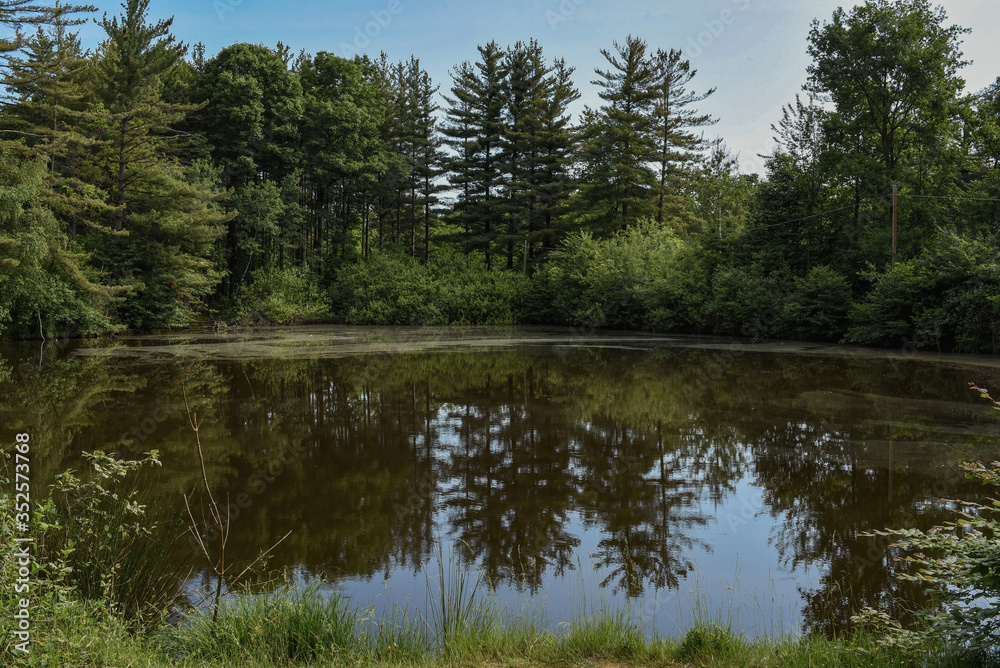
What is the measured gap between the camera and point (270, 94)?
3644cm

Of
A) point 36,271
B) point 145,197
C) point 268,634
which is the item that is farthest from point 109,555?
point 145,197

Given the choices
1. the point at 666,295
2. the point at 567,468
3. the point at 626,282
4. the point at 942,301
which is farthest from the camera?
the point at 626,282

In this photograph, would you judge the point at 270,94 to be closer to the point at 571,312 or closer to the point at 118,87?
the point at 118,87

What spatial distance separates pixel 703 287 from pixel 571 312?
804cm

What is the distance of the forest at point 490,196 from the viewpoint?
21.6 metres

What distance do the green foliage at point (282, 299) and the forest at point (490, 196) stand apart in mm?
158

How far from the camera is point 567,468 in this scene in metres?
7.02

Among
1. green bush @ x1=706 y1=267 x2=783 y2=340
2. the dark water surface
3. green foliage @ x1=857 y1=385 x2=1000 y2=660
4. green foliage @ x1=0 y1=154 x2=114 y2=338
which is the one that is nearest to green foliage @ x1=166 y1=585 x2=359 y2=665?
the dark water surface

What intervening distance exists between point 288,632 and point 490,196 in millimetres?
41115

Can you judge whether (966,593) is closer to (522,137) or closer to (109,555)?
(109,555)

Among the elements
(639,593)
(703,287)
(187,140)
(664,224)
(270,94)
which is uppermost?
(270,94)

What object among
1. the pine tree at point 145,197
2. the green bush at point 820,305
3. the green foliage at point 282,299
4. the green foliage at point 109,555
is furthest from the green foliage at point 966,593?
the green foliage at point 282,299

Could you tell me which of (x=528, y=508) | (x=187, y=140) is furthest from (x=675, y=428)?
(x=187, y=140)

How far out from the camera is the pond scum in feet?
8.96
